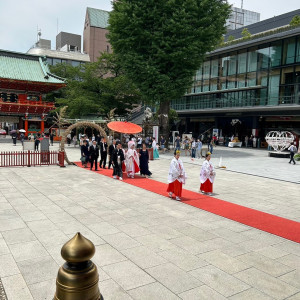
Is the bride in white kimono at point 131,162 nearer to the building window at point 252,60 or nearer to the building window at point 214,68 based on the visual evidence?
the building window at point 252,60

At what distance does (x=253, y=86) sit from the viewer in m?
33.4

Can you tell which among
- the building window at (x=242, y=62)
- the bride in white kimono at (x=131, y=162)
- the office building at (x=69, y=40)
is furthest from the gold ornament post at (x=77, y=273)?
the office building at (x=69, y=40)

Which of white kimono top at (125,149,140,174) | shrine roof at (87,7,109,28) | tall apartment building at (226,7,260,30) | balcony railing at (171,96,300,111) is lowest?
white kimono top at (125,149,140,174)

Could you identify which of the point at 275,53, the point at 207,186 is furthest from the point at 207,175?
the point at 275,53

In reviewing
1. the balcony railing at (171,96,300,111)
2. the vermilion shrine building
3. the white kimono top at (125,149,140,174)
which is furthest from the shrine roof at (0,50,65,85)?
the white kimono top at (125,149,140,174)

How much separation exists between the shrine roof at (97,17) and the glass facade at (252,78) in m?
40.0

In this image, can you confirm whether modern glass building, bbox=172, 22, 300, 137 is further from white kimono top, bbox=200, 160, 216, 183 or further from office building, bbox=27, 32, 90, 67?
A: office building, bbox=27, 32, 90, 67

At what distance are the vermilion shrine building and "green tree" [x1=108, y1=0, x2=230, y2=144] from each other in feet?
56.8

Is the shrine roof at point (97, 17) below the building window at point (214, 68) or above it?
above

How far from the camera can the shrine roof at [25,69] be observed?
128ft

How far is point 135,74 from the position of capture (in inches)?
1036

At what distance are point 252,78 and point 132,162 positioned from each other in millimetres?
24727

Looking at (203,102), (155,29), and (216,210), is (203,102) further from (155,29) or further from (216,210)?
(216,210)

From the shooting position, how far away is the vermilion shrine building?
3875cm
